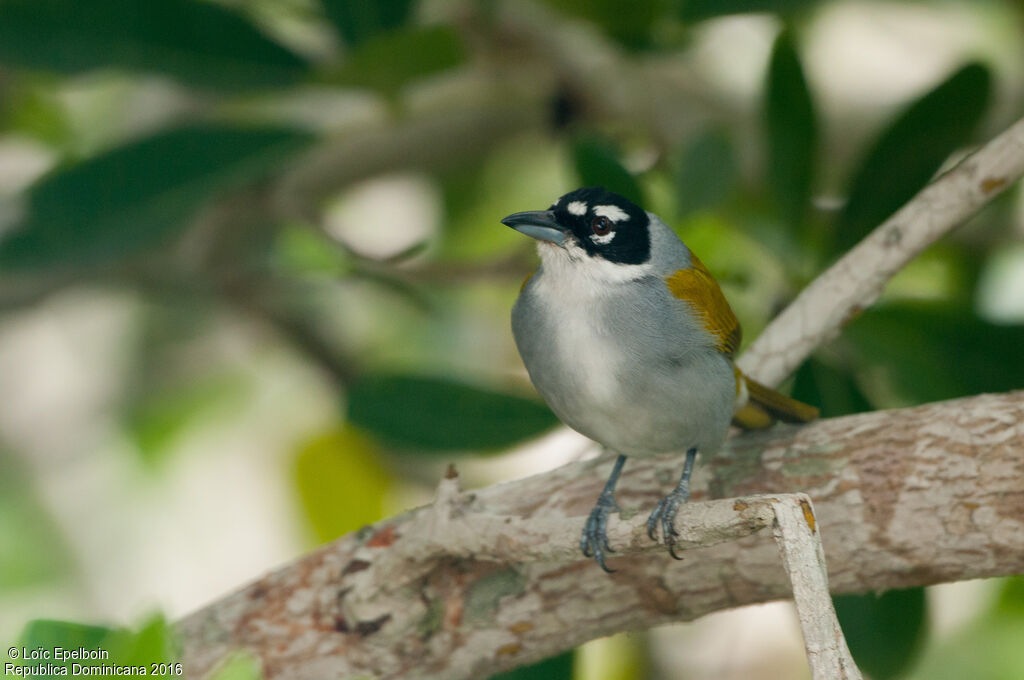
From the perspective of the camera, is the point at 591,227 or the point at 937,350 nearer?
the point at 591,227

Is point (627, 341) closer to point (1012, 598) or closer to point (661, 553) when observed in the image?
point (661, 553)

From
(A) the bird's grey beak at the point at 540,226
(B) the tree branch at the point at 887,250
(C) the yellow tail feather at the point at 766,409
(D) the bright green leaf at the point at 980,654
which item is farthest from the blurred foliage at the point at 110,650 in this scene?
(D) the bright green leaf at the point at 980,654

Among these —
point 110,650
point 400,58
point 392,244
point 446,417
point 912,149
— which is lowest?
point 110,650

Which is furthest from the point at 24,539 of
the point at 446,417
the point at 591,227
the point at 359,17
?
the point at 591,227

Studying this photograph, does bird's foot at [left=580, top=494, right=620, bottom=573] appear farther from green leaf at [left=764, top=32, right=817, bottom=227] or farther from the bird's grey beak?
green leaf at [left=764, top=32, right=817, bottom=227]

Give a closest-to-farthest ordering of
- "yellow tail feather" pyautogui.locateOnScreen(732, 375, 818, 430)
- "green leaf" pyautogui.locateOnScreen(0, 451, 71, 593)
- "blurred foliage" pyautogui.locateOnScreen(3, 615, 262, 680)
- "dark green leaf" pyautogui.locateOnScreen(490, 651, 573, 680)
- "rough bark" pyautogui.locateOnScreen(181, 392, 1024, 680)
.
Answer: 1. "blurred foliage" pyautogui.locateOnScreen(3, 615, 262, 680)
2. "rough bark" pyautogui.locateOnScreen(181, 392, 1024, 680)
3. "yellow tail feather" pyautogui.locateOnScreen(732, 375, 818, 430)
4. "dark green leaf" pyautogui.locateOnScreen(490, 651, 573, 680)
5. "green leaf" pyautogui.locateOnScreen(0, 451, 71, 593)

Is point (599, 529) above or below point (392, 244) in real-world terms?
below

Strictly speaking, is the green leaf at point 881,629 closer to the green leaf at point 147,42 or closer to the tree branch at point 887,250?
the tree branch at point 887,250

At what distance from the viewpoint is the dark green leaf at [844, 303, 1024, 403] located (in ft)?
8.68

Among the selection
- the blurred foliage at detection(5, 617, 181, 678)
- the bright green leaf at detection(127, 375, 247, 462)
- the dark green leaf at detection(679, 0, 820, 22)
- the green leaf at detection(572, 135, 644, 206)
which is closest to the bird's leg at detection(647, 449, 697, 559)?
the green leaf at detection(572, 135, 644, 206)

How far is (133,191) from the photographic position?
2918 millimetres

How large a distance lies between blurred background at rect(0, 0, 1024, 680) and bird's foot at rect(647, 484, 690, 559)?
0.62m

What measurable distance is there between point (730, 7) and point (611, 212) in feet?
2.80

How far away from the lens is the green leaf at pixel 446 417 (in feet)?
9.21
